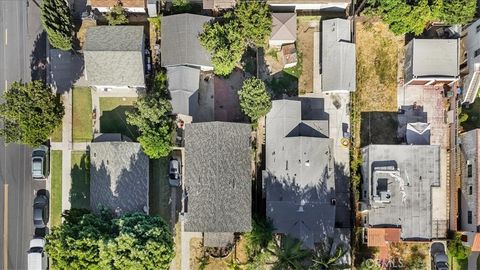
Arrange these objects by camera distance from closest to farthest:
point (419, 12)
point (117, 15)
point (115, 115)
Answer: point (419, 12)
point (117, 15)
point (115, 115)

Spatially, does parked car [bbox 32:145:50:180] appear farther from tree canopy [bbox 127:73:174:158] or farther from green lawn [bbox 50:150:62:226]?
tree canopy [bbox 127:73:174:158]

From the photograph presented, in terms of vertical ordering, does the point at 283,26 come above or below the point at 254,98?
above

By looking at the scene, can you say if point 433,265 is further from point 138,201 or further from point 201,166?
point 138,201

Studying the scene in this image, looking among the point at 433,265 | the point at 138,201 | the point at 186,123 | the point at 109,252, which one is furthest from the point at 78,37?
the point at 433,265

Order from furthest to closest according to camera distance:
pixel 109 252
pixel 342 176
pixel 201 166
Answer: pixel 342 176 → pixel 201 166 → pixel 109 252

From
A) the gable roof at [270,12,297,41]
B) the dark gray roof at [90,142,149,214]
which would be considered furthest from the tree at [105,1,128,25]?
the gable roof at [270,12,297,41]

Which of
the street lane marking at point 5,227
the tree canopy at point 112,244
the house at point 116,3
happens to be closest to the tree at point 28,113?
the street lane marking at point 5,227

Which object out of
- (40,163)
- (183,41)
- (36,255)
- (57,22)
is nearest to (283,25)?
(183,41)

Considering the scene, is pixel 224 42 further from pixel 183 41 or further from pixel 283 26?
pixel 283 26
